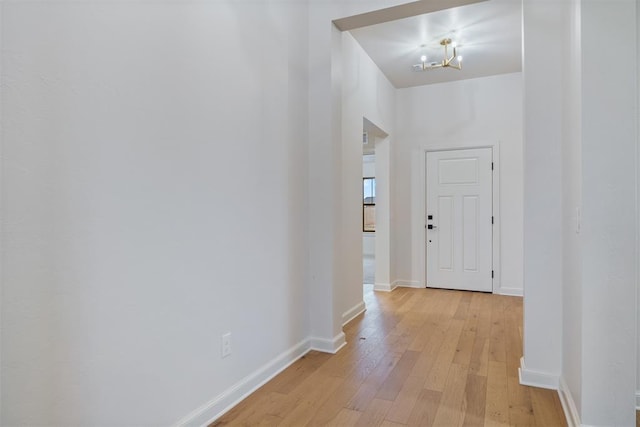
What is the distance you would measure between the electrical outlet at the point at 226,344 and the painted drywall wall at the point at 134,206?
1.5 inches

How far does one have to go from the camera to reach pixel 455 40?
3.94m

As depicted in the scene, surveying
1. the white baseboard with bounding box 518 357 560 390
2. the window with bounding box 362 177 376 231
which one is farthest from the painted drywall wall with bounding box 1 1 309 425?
the window with bounding box 362 177 376 231

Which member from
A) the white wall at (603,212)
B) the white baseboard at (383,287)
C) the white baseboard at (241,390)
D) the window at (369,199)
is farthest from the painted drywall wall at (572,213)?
the window at (369,199)

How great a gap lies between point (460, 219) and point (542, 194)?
2.93m

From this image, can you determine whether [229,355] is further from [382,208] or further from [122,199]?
Result: [382,208]

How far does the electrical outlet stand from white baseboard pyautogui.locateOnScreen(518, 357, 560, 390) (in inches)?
73.2

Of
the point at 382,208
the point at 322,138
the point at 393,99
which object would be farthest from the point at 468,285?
the point at 322,138

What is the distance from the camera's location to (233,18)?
216 cm

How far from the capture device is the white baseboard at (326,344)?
296 cm

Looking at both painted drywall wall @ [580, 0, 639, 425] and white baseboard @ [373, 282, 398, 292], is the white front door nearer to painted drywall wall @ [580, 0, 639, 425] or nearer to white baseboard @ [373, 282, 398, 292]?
white baseboard @ [373, 282, 398, 292]

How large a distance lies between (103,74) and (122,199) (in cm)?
49

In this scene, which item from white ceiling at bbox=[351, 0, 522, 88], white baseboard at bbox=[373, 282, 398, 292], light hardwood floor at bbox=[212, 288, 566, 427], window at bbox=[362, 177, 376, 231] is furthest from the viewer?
window at bbox=[362, 177, 376, 231]

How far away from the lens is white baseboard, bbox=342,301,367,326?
3.75 meters

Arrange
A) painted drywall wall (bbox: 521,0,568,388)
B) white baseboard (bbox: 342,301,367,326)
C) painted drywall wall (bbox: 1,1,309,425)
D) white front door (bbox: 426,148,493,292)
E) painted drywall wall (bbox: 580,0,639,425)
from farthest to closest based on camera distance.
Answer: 1. white front door (bbox: 426,148,493,292)
2. white baseboard (bbox: 342,301,367,326)
3. painted drywall wall (bbox: 521,0,568,388)
4. painted drywall wall (bbox: 580,0,639,425)
5. painted drywall wall (bbox: 1,1,309,425)
